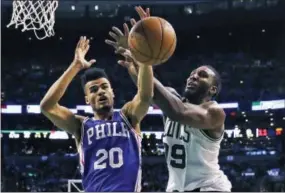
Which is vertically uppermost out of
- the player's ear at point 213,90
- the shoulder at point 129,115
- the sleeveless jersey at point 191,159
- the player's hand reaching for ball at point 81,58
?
the player's hand reaching for ball at point 81,58

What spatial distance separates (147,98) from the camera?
3074 mm

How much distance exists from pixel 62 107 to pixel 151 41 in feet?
2.41

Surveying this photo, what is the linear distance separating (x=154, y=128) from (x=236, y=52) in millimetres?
3471

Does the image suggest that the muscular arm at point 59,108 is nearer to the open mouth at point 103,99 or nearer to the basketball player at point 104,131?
the basketball player at point 104,131

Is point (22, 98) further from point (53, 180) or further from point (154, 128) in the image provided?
point (154, 128)

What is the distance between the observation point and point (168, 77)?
1559cm

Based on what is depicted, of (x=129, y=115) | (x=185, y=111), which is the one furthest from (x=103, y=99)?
(x=185, y=111)

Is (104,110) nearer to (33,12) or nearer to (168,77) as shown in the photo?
(33,12)

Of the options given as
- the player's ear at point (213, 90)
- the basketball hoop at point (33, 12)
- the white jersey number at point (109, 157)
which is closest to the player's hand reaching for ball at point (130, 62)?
the white jersey number at point (109, 157)

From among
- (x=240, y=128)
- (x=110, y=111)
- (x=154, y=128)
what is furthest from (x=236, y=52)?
(x=110, y=111)

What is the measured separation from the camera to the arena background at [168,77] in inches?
598

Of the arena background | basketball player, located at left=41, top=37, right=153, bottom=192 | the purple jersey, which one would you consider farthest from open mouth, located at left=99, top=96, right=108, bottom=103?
the arena background

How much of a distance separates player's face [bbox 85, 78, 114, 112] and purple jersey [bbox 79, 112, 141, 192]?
0.29 ft

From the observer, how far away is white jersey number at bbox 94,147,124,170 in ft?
10.4
